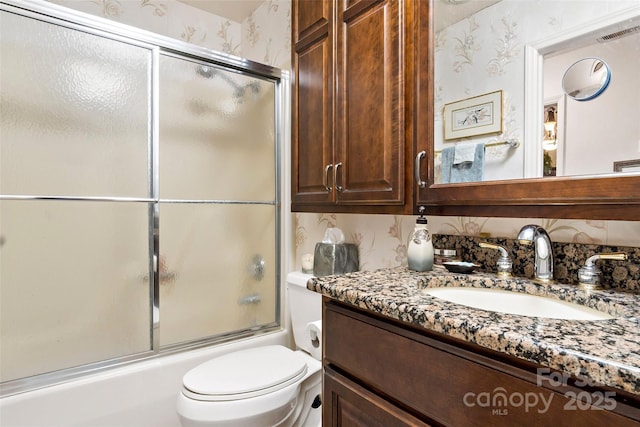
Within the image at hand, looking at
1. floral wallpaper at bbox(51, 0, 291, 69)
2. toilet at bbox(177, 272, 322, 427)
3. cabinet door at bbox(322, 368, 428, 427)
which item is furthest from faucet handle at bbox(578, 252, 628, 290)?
floral wallpaper at bbox(51, 0, 291, 69)

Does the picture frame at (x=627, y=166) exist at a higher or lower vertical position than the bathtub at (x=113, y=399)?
higher

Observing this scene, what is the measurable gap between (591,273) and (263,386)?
1.03 metres

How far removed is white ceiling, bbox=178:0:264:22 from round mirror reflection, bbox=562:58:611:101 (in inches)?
76.6

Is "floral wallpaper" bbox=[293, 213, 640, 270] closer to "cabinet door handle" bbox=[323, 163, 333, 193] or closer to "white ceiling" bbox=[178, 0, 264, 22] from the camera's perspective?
"cabinet door handle" bbox=[323, 163, 333, 193]

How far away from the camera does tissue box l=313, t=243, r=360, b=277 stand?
1515mm

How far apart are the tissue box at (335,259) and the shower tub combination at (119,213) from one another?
456mm

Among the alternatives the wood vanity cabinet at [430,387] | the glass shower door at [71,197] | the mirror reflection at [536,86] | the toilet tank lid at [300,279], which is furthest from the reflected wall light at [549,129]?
the glass shower door at [71,197]

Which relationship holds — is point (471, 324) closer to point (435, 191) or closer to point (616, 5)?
point (435, 191)

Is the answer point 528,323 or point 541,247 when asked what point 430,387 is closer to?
point 528,323

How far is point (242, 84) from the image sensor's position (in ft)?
5.82

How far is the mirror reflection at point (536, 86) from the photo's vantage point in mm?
737

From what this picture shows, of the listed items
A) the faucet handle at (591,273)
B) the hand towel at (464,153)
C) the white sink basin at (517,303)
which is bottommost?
the white sink basin at (517,303)

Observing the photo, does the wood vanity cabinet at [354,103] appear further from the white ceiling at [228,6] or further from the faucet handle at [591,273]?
the white ceiling at [228,6]

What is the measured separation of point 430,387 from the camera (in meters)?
0.65
